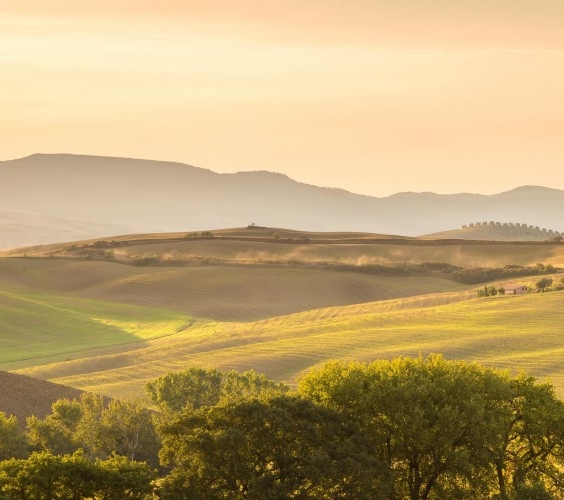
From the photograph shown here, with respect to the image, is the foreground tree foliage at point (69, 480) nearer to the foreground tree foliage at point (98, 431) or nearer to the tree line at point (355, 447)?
the tree line at point (355, 447)

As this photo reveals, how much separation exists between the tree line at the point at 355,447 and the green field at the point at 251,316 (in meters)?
30.3

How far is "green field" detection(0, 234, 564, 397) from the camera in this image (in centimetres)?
9681

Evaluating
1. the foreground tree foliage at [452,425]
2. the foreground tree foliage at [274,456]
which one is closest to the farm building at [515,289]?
the foreground tree foliage at [452,425]

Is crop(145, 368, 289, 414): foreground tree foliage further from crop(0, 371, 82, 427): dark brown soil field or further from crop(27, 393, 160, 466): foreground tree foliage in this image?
crop(0, 371, 82, 427): dark brown soil field

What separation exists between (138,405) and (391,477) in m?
28.1

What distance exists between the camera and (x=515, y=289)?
13788 cm

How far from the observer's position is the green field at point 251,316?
318 feet

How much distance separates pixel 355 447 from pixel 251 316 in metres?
98.0

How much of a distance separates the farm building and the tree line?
290 ft

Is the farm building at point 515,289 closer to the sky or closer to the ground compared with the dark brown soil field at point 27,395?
closer to the sky

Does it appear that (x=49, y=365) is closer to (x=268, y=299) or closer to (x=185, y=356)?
(x=185, y=356)

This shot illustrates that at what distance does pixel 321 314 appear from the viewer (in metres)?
130

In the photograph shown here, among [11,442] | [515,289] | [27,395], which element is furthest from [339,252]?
[11,442]

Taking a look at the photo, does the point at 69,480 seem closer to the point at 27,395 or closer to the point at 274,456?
the point at 274,456
